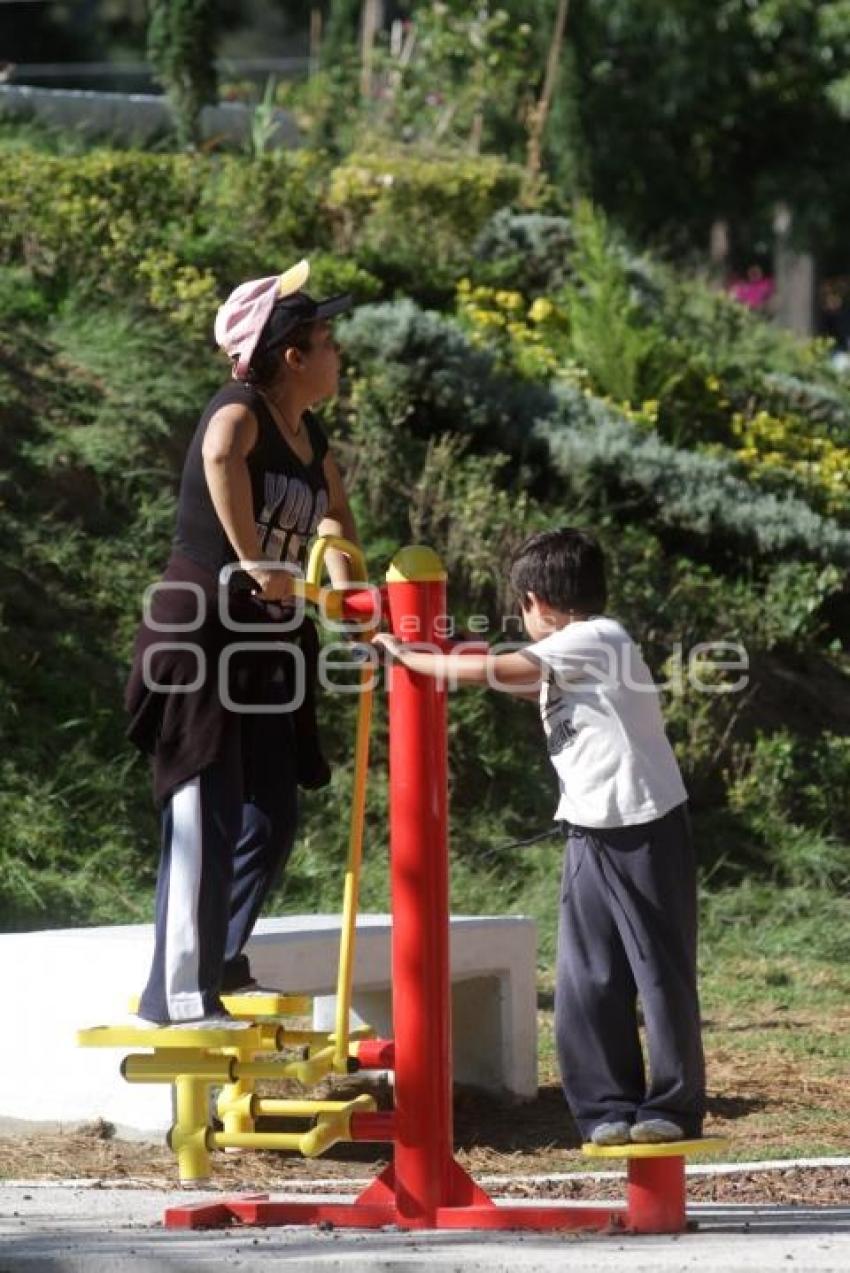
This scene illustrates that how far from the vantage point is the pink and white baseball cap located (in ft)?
15.8

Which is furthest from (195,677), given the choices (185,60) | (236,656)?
(185,60)

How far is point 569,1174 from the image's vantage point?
568 centimetres

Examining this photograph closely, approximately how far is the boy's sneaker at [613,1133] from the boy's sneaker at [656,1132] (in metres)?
0.03

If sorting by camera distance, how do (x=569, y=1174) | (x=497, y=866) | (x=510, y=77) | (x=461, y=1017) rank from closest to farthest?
1. (x=569, y=1174)
2. (x=461, y=1017)
3. (x=497, y=866)
4. (x=510, y=77)

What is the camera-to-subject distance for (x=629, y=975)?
4395mm

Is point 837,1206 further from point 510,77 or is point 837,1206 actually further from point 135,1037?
point 510,77

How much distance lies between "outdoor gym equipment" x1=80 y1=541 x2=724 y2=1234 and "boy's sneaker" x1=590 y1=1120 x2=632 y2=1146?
0.07 meters

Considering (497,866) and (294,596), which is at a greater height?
(294,596)

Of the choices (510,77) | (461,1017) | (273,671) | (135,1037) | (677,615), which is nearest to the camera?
(135,1037)

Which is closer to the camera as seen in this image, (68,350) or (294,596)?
(294,596)

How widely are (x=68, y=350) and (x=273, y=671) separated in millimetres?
6277

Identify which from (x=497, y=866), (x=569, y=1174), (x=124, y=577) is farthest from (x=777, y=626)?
(x=569, y=1174)

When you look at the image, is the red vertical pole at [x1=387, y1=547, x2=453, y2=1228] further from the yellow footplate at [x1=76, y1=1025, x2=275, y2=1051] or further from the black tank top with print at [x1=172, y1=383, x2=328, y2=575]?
the black tank top with print at [x1=172, y1=383, x2=328, y2=575]

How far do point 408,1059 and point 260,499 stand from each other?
1.21m
